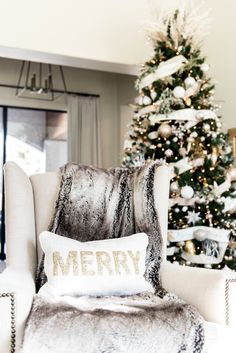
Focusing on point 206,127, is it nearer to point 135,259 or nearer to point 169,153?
point 169,153

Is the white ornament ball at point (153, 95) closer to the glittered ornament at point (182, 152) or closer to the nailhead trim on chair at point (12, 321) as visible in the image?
the glittered ornament at point (182, 152)

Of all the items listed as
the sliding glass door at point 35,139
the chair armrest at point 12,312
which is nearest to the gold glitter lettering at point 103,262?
the chair armrest at point 12,312

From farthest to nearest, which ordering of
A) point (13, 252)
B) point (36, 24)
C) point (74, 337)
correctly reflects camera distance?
point (36, 24), point (13, 252), point (74, 337)

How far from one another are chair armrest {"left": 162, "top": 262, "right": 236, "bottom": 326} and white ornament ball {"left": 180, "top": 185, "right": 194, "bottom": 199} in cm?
110

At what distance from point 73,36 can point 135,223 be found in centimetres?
207

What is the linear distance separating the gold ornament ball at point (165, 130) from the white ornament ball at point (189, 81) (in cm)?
33

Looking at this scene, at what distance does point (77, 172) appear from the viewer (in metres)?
2.28

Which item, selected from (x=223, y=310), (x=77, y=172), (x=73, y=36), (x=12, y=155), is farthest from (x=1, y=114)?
(x=223, y=310)

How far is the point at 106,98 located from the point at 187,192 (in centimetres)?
371

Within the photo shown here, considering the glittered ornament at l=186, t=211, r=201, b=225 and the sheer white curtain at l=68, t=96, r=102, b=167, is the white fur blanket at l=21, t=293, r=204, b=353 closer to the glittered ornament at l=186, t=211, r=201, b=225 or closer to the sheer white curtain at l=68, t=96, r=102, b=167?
the glittered ornament at l=186, t=211, r=201, b=225

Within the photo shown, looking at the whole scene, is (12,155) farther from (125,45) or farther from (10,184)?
(10,184)

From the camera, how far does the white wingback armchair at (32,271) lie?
148cm

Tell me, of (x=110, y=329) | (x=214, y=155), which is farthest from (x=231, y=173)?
(x=110, y=329)

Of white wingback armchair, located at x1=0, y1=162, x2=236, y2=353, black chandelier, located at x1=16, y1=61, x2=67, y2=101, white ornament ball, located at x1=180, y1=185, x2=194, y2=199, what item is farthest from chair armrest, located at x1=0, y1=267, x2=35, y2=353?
black chandelier, located at x1=16, y1=61, x2=67, y2=101
